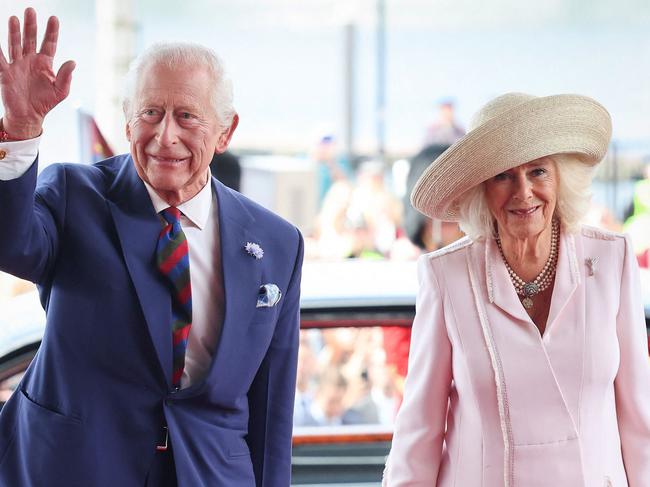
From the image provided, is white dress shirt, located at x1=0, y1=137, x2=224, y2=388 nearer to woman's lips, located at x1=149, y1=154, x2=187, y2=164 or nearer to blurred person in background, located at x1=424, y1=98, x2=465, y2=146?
woman's lips, located at x1=149, y1=154, x2=187, y2=164

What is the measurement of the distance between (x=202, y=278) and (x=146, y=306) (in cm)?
19

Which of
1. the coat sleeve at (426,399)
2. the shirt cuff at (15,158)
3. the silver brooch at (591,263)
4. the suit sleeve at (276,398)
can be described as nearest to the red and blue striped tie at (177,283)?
the suit sleeve at (276,398)

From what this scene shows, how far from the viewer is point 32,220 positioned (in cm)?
202

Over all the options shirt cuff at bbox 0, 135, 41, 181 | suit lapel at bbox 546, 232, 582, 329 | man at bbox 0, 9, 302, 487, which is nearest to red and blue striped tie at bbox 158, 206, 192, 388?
man at bbox 0, 9, 302, 487

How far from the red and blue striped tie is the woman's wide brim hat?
0.73 meters

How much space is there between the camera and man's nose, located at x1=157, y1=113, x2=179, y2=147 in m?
2.20

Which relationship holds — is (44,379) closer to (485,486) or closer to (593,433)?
(485,486)

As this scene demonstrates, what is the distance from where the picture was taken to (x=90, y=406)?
2.16 meters

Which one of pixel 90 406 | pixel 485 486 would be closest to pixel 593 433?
pixel 485 486

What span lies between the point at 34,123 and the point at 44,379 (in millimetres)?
533

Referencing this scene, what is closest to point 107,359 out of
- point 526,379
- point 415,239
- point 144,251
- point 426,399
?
point 144,251

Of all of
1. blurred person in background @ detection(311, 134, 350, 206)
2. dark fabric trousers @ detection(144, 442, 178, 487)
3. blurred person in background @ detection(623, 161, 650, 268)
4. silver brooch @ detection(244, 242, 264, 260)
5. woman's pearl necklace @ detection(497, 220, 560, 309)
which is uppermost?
blurred person in background @ detection(311, 134, 350, 206)

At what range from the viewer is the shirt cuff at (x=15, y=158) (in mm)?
1962

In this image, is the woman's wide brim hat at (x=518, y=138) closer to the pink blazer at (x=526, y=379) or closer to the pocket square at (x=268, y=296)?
the pink blazer at (x=526, y=379)
